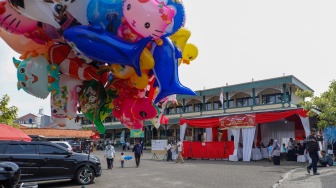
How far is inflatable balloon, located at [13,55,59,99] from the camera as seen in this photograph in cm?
333

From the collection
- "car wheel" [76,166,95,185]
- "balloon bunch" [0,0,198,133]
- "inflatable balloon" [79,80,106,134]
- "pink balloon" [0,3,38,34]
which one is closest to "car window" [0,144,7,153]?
"car wheel" [76,166,95,185]

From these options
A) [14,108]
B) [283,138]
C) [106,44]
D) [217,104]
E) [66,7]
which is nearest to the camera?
[106,44]

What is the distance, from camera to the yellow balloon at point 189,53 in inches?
153

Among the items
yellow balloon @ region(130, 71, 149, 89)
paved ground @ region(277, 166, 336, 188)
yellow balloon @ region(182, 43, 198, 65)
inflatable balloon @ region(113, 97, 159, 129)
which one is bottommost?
paved ground @ region(277, 166, 336, 188)

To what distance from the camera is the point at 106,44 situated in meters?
2.92

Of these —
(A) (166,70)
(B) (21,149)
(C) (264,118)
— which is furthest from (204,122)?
(A) (166,70)

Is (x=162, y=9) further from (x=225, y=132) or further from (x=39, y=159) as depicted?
(x=225, y=132)

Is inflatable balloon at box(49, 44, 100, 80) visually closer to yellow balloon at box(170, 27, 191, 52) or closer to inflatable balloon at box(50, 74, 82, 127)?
inflatable balloon at box(50, 74, 82, 127)

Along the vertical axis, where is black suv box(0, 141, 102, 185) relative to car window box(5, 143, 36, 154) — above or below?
below

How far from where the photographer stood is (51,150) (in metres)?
11.7

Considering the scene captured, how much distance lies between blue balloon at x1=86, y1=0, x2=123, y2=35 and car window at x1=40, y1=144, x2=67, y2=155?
31.2 feet

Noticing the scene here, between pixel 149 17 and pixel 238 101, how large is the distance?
35.3 m

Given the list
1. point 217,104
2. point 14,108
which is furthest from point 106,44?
point 217,104

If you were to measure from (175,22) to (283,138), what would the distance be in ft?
76.5
